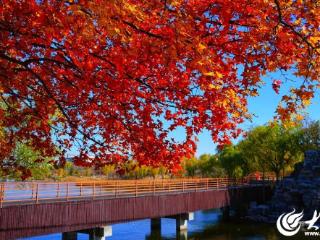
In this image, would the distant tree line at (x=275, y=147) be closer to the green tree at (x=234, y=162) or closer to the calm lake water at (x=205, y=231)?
the green tree at (x=234, y=162)

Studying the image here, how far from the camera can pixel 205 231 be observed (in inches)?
1212

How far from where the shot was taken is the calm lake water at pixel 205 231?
27.6m

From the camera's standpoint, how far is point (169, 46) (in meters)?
5.39

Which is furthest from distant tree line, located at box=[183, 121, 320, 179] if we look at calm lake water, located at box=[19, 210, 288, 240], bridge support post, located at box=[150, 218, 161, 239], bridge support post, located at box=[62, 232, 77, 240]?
bridge support post, located at box=[62, 232, 77, 240]

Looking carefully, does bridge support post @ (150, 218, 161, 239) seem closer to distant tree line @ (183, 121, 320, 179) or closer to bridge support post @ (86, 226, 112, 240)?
bridge support post @ (86, 226, 112, 240)

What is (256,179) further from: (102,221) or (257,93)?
(257,93)

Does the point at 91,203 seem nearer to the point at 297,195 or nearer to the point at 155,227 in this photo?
the point at 155,227

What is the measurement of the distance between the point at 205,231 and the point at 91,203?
12575 millimetres

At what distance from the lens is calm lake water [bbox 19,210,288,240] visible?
27562 mm

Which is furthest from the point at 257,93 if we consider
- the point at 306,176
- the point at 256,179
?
the point at 256,179

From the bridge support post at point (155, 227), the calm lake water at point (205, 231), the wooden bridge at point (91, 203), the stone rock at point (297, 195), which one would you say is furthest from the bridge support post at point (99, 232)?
the stone rock at point (297, 195)

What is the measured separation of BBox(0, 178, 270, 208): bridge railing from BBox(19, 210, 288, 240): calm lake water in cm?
316

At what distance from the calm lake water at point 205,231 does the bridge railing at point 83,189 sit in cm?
316

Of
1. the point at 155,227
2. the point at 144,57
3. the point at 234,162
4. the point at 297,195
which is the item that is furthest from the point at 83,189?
the point at 234,162
